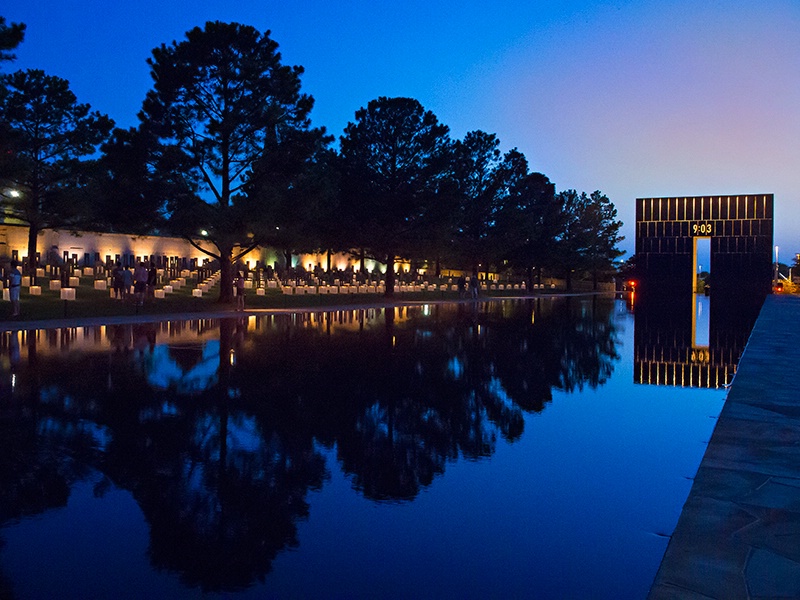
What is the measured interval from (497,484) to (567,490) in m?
0.55

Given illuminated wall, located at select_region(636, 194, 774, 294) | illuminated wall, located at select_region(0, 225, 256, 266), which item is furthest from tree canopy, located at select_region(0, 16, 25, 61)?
illuminated wall, located at select_region(636, 194, 774, 294)

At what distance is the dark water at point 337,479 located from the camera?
12.7 feet

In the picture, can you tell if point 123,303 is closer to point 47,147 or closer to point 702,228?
point 47,147

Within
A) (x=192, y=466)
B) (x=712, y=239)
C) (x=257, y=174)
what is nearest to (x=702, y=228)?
(x=712, y=239)

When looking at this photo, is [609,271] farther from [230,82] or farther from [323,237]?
Answer: [230,82]

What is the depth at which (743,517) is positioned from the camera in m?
4.57

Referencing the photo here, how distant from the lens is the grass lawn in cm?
2359

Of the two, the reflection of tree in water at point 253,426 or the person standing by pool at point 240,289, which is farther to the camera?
the person standing by pool at point 240,289

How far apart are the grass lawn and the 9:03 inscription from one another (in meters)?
38.4

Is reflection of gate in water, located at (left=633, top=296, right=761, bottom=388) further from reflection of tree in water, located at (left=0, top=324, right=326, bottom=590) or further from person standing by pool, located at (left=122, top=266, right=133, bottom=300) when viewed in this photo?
person standing by pool, located at (left=122, top=266, right=133, bottom=300)

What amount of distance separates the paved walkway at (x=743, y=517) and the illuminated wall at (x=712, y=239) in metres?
60.4

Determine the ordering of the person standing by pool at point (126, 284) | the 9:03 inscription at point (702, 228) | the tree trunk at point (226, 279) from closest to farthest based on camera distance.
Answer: the person standing by pool at point (126, 284), the tree trunk at point (226, 279), the 9:03 inscription at point (702, 228)

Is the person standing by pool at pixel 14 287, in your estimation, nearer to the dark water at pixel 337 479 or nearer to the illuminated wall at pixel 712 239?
the dark water at pixel 337 479

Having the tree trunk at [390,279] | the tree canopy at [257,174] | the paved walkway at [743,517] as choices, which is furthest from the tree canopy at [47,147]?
the paved walkway at [743,517]
